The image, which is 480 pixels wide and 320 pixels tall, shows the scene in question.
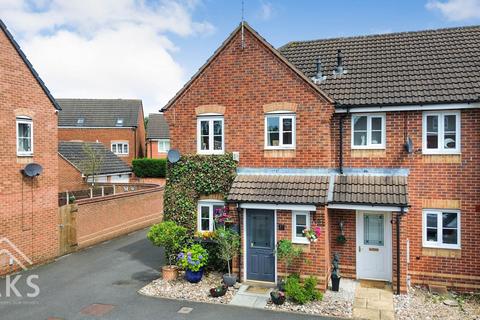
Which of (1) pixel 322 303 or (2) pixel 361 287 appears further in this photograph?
(2) pixel 361 287

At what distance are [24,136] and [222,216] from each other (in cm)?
875

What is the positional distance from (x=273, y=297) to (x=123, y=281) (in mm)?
5867

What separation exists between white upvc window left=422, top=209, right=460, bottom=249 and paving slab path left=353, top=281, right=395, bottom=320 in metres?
2.17

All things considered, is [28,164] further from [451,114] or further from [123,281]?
[451,114]

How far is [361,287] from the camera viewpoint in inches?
527

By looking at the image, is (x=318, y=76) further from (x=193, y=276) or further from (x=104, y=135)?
(x=104, y=135)

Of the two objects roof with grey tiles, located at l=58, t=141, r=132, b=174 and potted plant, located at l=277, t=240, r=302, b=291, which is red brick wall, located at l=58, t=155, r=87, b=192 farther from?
potted plant, located at l=277, t=240, r=302, b=291

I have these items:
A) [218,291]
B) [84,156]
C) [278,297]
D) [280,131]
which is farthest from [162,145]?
[278,297]

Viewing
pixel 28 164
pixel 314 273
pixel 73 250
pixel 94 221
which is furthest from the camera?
pixel 94 221

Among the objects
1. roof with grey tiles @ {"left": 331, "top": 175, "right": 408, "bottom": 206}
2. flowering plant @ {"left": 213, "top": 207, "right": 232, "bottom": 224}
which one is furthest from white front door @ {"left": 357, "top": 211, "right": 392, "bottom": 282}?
flowering plant @ {"left": 213, "top": 207, "right": 232, "bottom": 224}

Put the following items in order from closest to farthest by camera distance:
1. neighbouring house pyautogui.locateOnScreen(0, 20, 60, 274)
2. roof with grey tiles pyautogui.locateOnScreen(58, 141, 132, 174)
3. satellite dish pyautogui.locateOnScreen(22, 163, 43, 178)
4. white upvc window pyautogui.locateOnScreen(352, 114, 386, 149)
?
1. white upvc window pyautogui.locateOnScreen(352, 114, 386, 149)
2. neighbouring house pyautogui.locateOnScreen(0, 20, 60, 274)
3. satellite dish pyautogui.locateOnScreen(22, 163, 43, 178)
4. roof with grey tiles pyautogui.locateOnScreen(58, 141, 132, 174)

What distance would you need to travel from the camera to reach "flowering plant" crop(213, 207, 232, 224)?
46.0ft

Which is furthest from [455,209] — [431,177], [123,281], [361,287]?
[123,281]

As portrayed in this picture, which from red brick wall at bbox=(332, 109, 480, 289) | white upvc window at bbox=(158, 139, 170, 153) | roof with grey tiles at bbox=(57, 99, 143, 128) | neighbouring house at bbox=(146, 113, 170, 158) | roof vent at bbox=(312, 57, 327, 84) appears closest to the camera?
red brick wall at bbox=(332, 109, 480, 289)
